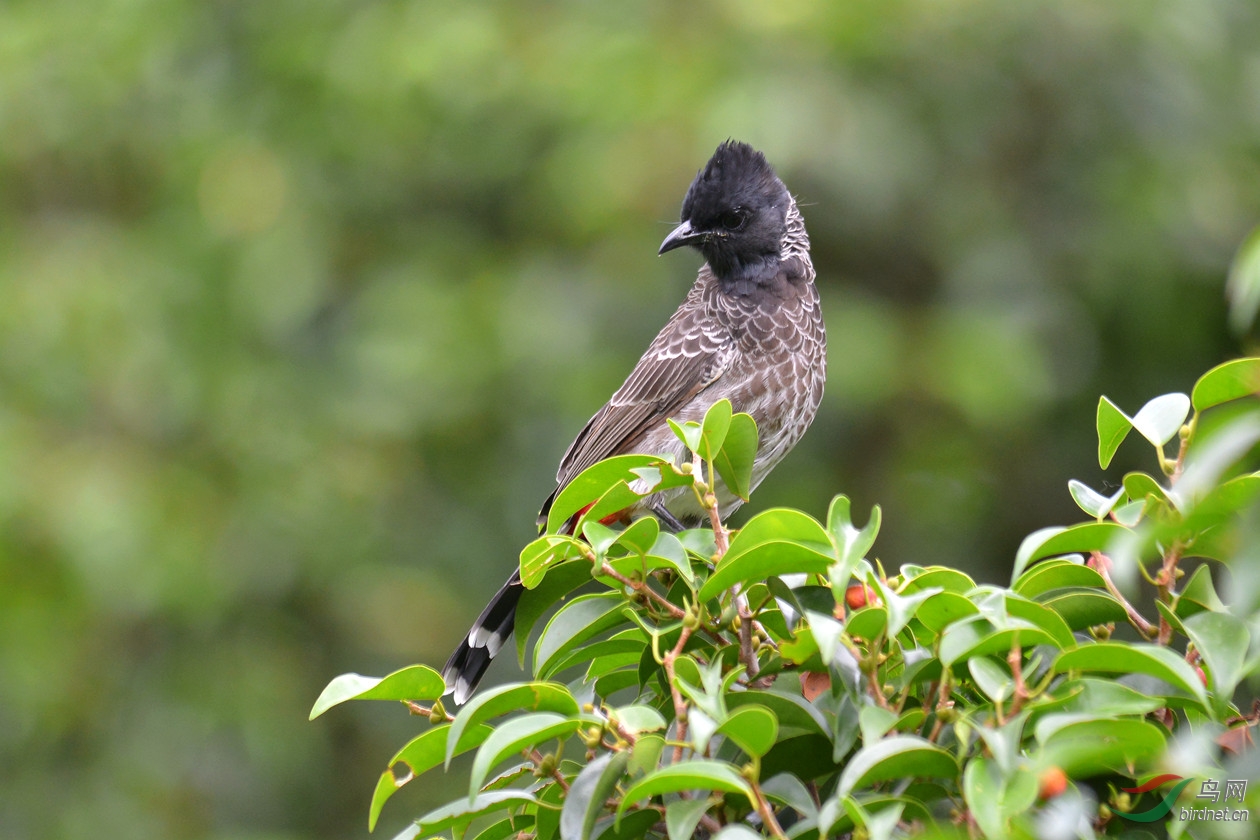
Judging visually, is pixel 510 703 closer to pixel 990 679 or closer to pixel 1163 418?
pixel 990 679

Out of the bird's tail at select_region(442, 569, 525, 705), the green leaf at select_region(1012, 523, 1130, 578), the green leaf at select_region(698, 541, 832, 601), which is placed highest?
the bird's tail at select_region(442, 569, 525, 705)

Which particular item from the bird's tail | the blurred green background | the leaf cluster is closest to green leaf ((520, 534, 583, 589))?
the leaf cluster

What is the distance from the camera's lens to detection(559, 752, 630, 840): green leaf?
144cm

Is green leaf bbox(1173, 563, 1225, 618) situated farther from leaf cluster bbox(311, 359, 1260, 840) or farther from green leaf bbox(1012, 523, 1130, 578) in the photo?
green leaf bbox(1012, 523, 1130, 578)

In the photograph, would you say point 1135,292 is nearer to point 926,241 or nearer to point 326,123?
point 926,241

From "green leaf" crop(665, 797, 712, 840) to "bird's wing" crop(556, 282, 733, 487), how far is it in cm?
247

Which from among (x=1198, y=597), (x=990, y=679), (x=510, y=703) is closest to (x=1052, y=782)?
(x=990, y=679)

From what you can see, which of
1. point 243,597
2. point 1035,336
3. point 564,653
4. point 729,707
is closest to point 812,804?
point 729,707

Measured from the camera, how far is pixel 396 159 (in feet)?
20.6

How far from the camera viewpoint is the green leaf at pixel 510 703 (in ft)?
4.79

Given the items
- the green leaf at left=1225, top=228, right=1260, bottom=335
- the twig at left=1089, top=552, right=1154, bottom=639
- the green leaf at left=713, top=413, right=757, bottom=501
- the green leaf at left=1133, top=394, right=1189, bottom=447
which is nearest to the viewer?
the green leaf at left=1225, top=228, right=1260, bottom=335

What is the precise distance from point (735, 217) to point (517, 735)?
270 cm

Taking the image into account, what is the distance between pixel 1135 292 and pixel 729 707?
4.89m

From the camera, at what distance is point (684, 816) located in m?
1.41
